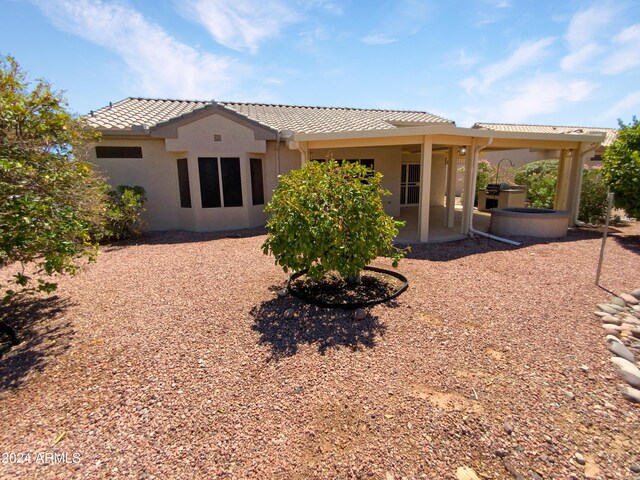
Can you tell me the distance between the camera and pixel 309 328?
4.07 metres

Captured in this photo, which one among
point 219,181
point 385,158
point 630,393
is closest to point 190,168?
point 219,181

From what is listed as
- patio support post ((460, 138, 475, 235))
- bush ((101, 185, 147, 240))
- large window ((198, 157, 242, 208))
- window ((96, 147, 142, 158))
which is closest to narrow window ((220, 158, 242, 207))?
large window ((198, 157, 242, 208))

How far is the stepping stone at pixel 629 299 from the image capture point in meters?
4.86

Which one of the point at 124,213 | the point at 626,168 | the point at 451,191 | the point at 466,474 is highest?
the point at 626,168

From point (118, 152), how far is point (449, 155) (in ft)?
35.2

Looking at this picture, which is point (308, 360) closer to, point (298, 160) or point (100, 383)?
point (100, 383)

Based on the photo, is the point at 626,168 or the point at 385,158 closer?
the point at 626,168

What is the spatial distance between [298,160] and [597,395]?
1013cm

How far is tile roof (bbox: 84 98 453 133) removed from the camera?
10.5 meters

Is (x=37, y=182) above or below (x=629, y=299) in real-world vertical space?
above

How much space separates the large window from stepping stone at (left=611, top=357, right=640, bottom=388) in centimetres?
971

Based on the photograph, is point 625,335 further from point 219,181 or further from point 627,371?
point 219,181

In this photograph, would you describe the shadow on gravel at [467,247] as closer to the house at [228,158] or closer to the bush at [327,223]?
the house at [228,158]

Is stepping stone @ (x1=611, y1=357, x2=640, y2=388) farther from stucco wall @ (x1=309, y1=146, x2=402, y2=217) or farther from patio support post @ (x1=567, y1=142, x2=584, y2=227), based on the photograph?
stucco wall @ (x1=309, y1=146, x2=402, y2=217)
